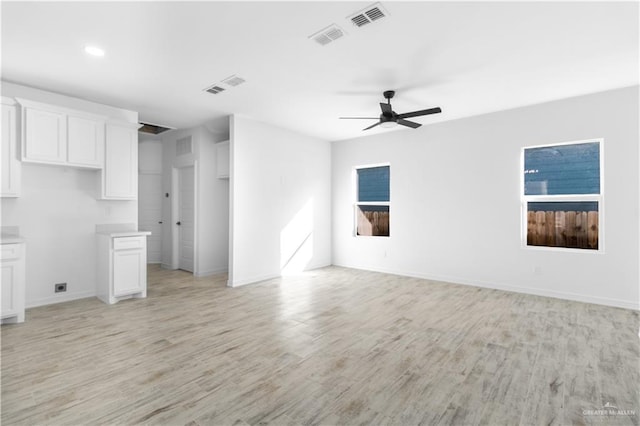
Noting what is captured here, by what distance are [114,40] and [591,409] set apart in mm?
4628

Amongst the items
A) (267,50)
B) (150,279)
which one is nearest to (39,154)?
(150,279)

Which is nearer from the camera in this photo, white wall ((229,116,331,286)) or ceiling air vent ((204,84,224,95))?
ceiling air vent ((204,84,224,95))

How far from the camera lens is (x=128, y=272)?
14.4ft

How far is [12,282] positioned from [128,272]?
1.17 m

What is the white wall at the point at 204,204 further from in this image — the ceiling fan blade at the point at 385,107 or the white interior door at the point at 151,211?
the ceiling fan blade at the point at 385,107

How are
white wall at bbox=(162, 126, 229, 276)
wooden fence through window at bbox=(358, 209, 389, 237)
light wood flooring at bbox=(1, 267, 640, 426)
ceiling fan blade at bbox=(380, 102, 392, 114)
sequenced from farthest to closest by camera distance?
wooden fence through window at bbox=(358, 209, 389, 237) < white wall at bbox=(162, 126, 229, 276) < ceiling fan blade at bbox=(380, 102, 392, 114) < light wood flooring at bbox=(1, 267, 640, 426)

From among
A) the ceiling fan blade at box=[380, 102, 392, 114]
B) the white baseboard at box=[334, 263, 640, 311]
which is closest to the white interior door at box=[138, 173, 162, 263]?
the white baseboard at box=[334, 263, 640, 311]

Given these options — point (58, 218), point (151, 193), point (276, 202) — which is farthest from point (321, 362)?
point (151, 193)

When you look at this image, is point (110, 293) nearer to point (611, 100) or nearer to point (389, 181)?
point (389, 181)

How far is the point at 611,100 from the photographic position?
4176 millimetres

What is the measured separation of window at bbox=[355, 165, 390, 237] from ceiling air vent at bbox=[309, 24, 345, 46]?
12.6ft

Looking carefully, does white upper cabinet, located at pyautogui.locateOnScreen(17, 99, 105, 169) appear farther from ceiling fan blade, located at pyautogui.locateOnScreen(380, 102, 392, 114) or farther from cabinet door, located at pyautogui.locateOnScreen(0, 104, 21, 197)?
ceiling fan blade, located at pyautogui.locateOnScreen(380, 102, 392, 114)

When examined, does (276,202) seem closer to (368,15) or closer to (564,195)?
(368,15)

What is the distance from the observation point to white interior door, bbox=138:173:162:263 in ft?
23.5
